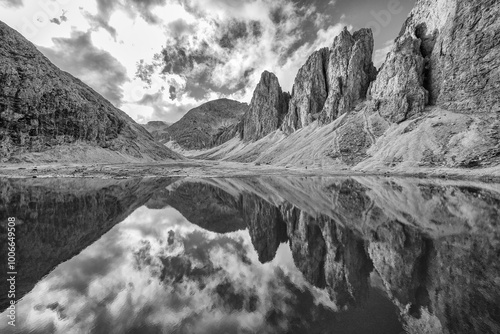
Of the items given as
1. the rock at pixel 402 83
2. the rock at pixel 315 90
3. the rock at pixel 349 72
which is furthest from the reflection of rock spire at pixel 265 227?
the rock at pixel 315 90

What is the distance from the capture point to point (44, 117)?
129m

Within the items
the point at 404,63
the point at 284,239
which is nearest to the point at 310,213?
the point at 284,239

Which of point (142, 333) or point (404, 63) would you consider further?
point (404, 63)

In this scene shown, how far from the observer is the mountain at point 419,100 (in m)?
80.2

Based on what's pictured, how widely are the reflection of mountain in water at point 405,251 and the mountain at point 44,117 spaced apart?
134 meters

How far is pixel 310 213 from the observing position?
28.6 metres

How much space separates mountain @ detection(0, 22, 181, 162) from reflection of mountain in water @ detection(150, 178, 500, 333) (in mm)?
133615

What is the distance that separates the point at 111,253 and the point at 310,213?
21.1m

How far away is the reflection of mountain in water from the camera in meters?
9.41

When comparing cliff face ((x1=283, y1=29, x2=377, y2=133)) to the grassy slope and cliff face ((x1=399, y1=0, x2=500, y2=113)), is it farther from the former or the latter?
cliff face ((x1=399, y1=0, x2=500, y2=113))

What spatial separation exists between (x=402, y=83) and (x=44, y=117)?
191209mm

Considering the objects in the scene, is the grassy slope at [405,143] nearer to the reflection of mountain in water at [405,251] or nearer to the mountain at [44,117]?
the reflection of mountain in water at [405,251]

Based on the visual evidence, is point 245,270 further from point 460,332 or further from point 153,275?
point 460,332

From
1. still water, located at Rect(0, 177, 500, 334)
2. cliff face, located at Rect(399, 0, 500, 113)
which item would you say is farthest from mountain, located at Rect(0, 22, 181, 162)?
cliff face, located at Rect(399, 0, 500, 113)
